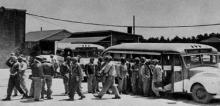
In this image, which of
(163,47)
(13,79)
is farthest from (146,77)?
(13,79)

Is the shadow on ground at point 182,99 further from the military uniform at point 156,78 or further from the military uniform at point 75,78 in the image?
the military uniform at point 75,78

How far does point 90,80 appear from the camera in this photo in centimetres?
1538

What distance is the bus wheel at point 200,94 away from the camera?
12.4 m

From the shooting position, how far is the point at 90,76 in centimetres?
1548

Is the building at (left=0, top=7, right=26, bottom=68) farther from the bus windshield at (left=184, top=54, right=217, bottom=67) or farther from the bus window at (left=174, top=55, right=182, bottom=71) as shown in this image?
the bus windshield at (left=184, top=54, right=217, bottom=67)

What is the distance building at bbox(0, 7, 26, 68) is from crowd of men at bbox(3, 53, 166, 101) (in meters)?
24.2

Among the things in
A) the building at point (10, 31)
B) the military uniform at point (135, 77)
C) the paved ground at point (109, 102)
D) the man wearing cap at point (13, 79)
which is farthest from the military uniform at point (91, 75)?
the building at point (10, 31)

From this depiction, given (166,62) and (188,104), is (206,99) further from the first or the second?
(166,62)

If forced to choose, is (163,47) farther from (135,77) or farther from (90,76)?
(90,76)

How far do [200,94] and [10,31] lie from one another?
29.3 m

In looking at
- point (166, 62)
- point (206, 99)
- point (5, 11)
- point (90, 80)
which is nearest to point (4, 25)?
point (5, 11)

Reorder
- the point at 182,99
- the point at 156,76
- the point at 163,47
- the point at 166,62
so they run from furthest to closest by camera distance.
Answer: the point at 163,47
the point at 166,62
the point at 156,76
the point at 182,99

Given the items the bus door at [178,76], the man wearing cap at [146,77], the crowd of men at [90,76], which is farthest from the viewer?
the man wearing cap at [146,77]

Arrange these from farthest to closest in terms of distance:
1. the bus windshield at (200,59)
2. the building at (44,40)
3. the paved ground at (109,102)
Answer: the building at (44,40) < the bus windshield at (200,59) < the paved ground at (109,102)
